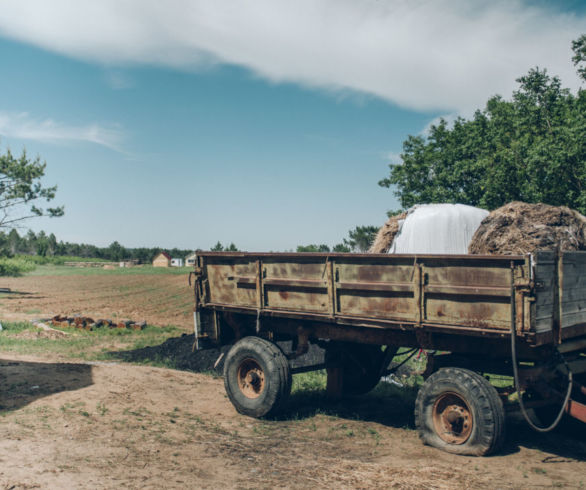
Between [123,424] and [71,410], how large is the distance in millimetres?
976

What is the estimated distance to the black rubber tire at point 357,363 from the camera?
843cm

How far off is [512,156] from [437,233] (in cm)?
1271

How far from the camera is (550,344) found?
228 inches

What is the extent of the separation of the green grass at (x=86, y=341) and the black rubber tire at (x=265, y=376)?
5118 mm

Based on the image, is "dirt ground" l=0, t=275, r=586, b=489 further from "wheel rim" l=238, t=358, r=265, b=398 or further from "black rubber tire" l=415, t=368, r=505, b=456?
"wheel rim" l=238, t=358, r=265, b=398

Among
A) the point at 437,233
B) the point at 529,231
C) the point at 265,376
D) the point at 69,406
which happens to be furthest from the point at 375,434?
the point at 437,233

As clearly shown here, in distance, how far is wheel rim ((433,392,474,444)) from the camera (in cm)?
598

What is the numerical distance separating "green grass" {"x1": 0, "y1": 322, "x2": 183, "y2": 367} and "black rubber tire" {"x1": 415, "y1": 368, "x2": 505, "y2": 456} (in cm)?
797

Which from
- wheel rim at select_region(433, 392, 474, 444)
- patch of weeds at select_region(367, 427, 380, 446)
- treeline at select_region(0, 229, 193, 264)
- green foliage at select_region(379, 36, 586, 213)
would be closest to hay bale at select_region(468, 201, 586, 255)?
wheel rim at select_region(433, 392, 474, 444)

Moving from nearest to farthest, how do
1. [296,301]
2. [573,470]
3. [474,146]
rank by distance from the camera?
[573,470] < [296,301] < [474,146]

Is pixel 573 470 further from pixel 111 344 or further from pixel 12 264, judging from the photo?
pixel 12 264

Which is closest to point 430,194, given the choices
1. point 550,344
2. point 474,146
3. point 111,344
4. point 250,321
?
point 474,146

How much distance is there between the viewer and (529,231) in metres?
6.81

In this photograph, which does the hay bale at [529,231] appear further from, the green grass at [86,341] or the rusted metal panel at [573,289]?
the green grass at [86,341]
